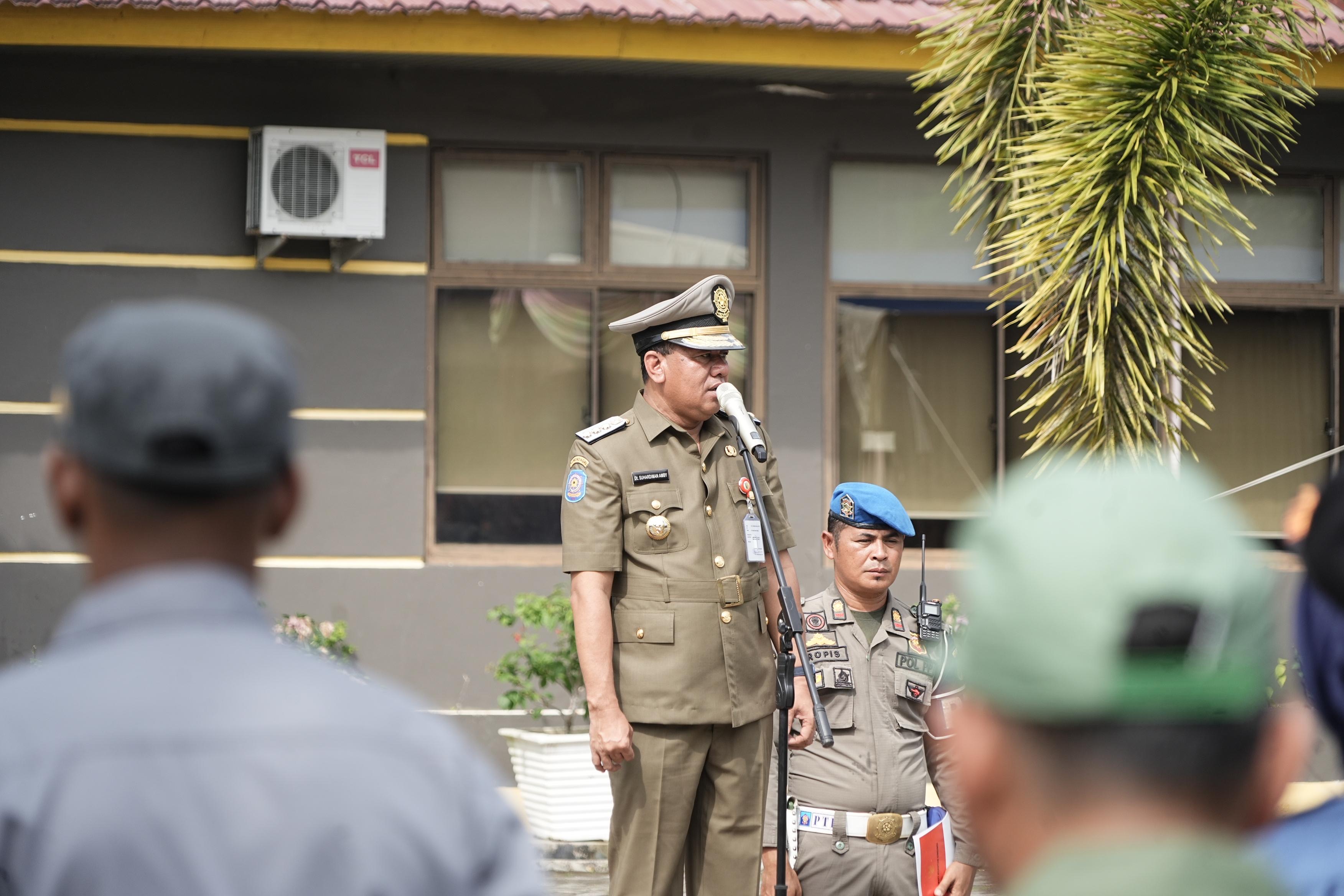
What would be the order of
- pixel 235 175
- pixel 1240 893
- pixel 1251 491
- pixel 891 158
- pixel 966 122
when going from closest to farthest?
pixel 1240 893, pixel 966 122, pixel 235 175, pixel 891 158, pixel 1251 491

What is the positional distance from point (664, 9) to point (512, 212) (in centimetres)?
135

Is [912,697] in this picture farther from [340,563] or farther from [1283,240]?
[1283,240]

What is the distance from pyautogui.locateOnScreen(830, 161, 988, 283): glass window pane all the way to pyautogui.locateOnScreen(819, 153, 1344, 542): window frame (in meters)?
0.05

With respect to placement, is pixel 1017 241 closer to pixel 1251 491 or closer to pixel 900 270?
pixel 900 270

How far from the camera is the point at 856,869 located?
3764 mm

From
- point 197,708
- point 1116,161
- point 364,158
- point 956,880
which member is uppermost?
point 364,158

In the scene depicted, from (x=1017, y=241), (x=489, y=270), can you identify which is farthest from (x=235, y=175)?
(x=1017, y=241)

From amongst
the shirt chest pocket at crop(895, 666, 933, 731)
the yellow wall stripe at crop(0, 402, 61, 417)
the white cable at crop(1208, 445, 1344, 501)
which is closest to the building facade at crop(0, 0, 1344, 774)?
the yellow wall stripe at crop(0, 402, 61, 417)

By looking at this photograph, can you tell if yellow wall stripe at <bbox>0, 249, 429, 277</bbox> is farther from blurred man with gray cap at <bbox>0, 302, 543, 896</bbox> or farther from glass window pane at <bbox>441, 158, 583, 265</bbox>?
blurred man with gray cap at <bbox>0, 302, 543, 896</bbox>

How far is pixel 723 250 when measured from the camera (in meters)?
7.49

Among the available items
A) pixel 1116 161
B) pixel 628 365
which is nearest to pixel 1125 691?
pixel 1116 161

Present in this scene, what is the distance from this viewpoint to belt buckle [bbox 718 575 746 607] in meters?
4.21

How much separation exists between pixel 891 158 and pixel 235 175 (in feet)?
10.5

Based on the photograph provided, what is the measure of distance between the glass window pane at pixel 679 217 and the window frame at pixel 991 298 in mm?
458
